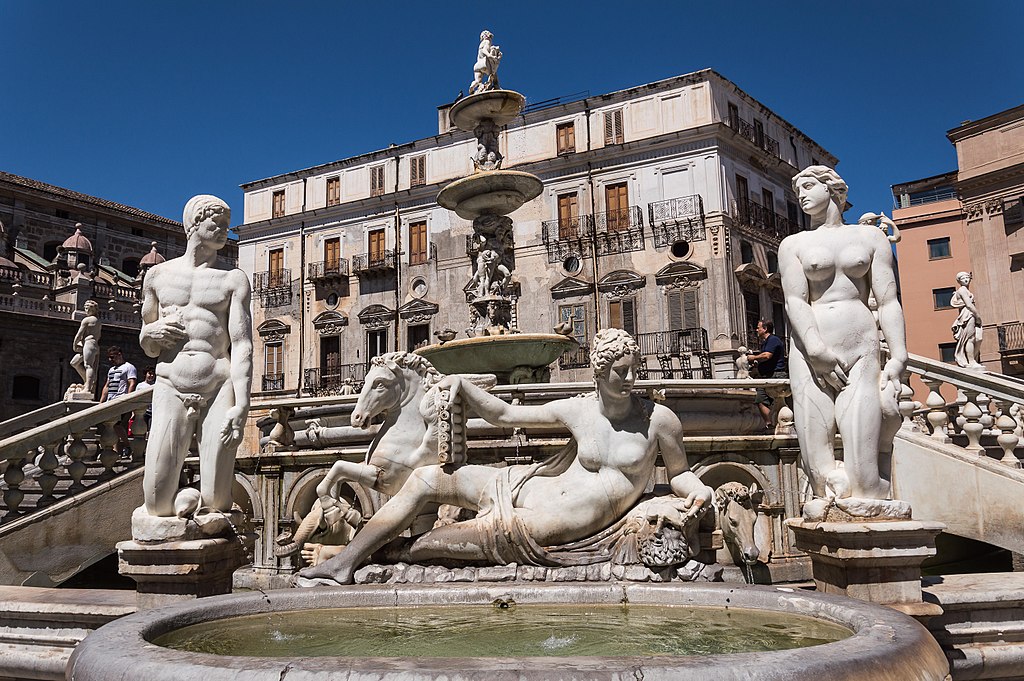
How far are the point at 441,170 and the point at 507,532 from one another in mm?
36253

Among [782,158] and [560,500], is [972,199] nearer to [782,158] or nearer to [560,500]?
[782,158]

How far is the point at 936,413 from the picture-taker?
31.1 feet

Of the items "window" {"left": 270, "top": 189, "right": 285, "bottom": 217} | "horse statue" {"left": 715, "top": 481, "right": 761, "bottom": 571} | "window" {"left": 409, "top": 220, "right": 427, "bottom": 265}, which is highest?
"window" {"left": 270, "top": 189, "right": 285, "bottom": 217}

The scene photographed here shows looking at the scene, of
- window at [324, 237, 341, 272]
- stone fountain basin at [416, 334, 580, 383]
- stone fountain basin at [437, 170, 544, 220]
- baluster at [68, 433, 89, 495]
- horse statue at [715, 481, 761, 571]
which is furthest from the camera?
window at [324, 237, 341, 272]

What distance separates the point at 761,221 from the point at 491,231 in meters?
25.5

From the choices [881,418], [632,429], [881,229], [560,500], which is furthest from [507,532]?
[881,229]

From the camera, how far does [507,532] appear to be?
14.3ft

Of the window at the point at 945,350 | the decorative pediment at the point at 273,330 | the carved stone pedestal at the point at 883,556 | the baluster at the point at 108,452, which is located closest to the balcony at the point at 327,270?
the decorative pediment at the point at 273,330

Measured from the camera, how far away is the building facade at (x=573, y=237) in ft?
109

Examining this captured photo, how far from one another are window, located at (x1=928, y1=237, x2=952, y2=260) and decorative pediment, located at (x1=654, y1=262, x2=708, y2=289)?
16.6 meters

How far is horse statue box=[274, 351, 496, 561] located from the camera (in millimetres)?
5051

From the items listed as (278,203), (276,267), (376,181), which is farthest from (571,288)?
(278,203)

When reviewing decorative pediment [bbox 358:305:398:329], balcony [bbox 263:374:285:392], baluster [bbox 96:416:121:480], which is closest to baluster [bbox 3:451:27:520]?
baluster [bbox 96:416:121:480]

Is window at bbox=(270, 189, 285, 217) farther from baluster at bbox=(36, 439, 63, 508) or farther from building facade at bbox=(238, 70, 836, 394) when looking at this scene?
baluster at bbox=(36, 439, 63, 508)
